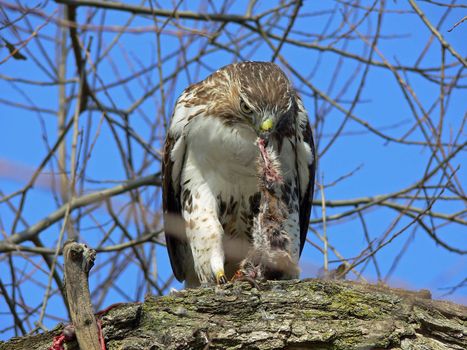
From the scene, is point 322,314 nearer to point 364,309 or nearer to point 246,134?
point 364,309

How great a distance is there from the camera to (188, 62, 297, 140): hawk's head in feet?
18.1

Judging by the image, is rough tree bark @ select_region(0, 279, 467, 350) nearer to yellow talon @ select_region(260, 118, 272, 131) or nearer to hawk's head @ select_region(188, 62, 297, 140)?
yellow talon @ select_region(260, 118, 272, 131)

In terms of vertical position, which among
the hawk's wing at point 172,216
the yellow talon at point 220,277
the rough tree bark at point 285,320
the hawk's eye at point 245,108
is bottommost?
the rough tree bark at point 285,320

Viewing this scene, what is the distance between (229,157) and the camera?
5641 mm

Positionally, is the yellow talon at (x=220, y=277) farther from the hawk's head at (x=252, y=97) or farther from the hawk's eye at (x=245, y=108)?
the hawk's eye at (x=245, y=108)

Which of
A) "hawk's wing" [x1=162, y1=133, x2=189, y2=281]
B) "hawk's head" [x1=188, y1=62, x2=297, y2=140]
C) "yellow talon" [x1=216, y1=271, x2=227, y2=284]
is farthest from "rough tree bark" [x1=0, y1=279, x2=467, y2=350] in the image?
"hawk's wing" [x1=162, y1=133, x2=189, y2=281]

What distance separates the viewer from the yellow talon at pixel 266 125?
5457mm

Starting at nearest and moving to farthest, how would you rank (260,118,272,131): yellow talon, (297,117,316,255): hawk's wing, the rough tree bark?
the rough tree bark < (260,118,272,131): yellow talon < (297,117,316,255): hawk's wing

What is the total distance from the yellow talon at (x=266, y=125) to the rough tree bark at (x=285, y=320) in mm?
1373

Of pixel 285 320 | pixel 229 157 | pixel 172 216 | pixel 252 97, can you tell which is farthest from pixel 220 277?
pixel 285 320

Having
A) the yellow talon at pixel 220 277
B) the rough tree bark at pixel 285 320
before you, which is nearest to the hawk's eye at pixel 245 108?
the yellow talon at pixel 220 277

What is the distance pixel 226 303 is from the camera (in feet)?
13.9

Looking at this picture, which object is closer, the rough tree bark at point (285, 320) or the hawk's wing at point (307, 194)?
the rough tree bark at point (285, 320)

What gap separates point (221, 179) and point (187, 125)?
46 centimetres
